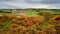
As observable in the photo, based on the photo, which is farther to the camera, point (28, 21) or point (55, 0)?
point (55, 0)

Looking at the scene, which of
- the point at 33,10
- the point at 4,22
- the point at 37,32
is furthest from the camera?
the point at 33,10

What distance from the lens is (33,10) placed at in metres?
1.51

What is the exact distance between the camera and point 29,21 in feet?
4.39

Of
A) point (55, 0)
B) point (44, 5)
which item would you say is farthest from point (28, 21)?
point (55, 0)

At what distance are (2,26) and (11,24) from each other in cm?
9

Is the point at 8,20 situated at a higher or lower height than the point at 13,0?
lower

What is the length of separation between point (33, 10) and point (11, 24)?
33 centimetres

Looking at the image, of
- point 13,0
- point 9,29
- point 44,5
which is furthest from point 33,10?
point 9,29

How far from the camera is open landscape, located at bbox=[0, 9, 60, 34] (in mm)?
1240

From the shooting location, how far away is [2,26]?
1291 millimetres

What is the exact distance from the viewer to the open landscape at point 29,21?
1.24m

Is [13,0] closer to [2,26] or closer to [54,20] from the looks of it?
[2,26]

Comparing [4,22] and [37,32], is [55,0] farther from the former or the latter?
[4,22]

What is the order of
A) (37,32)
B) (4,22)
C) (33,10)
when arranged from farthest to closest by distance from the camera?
1. (33,10)
2. (4,22)
3. (37,32)
